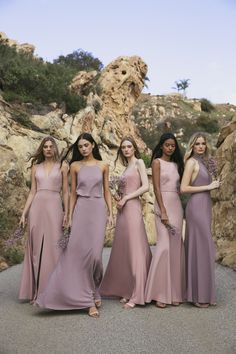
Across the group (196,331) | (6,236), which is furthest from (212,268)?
(6,236)

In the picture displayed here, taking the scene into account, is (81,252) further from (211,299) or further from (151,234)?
(151,234)

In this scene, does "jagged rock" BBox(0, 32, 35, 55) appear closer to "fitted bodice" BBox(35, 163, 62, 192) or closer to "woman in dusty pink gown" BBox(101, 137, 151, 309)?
"fitted bodice" BBox(35, 163, 62, 192)

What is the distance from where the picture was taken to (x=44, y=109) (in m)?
20.8

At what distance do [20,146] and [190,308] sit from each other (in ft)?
36.5

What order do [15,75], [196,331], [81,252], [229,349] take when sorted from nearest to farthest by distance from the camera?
[229,349] → [196,331] → [81,252] → [15,75]

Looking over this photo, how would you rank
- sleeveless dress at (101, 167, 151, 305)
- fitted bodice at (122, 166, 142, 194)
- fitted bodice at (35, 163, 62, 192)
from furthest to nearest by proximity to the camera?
fitted bodice at (35, 163, 62, 192), fitted bodice at (122, 166, 142, 194), sleeveless dress at (101, 167, 151, 305)

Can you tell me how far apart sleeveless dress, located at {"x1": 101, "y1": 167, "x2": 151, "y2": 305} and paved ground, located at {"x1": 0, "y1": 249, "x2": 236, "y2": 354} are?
1.20 ft

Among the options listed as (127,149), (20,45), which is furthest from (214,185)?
(20,45)

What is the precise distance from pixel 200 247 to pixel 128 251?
1069mm

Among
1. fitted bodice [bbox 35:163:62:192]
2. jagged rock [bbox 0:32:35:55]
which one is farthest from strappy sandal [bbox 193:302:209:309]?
jagged rock [bbox 0:32:35:55]

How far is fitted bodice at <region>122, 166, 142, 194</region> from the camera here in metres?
8.08

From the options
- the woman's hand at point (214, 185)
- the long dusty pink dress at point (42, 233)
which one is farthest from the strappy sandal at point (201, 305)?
the long dusty pink dress at point (42, 233)

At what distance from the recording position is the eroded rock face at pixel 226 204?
40.5 feet

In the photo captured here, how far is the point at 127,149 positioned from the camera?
26.7 ft
